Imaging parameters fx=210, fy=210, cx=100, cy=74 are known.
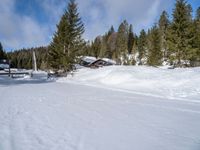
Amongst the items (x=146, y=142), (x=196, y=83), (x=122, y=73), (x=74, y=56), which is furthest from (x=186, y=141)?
(x=74, y=56)

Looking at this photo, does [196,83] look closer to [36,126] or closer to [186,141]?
[186,141]

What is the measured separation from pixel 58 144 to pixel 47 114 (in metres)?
2.70

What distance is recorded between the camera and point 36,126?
5.29 meters

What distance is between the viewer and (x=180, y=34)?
2786cm

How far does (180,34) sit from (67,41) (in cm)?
1553

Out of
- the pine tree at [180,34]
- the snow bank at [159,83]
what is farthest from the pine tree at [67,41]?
the pine tree at [180,34]

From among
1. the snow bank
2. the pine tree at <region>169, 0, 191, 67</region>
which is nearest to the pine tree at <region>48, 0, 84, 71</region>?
the snow bank

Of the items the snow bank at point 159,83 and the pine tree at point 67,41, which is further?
the pine tree at point 67,41

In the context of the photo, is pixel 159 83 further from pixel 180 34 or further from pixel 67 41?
pixel 67 41

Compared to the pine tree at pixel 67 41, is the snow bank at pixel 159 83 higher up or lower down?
lower down

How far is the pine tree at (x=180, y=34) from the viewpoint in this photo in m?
27.8

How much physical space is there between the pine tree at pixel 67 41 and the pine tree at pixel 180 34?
1270 centimetres

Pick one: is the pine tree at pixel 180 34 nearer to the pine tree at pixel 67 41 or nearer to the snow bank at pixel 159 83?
the snow bank at pixel 159 83

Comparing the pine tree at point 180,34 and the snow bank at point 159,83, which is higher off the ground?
the pine tree at point 180,34
